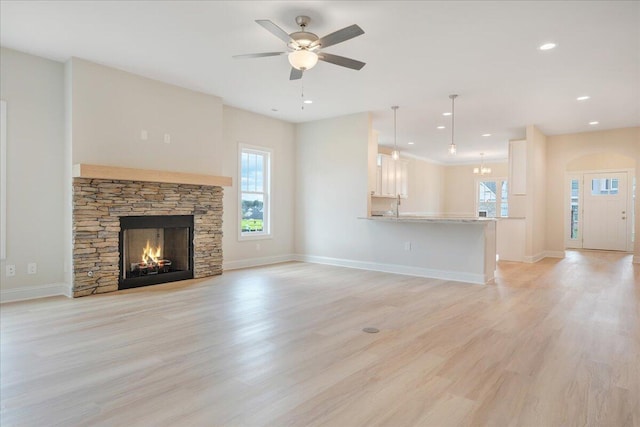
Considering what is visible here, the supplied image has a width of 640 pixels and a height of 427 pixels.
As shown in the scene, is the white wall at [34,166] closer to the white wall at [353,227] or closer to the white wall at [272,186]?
the white wall at [272,186]

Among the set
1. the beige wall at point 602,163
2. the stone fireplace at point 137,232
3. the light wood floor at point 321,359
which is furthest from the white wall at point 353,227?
the beige wall at point 602,163

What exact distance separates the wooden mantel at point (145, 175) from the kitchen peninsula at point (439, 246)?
8.94ft

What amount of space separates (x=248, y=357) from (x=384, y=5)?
3063mm

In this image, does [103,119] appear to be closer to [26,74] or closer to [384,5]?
[26,74]

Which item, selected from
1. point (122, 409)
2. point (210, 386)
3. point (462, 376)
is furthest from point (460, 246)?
point (122, 409)

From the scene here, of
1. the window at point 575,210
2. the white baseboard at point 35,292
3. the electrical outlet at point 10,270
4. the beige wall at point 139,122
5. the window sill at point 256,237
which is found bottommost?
the white baseboard at point 35,292

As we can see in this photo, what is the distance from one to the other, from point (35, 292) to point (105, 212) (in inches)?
47.2

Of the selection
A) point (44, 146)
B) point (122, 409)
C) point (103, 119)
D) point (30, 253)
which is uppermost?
point (103, 119)

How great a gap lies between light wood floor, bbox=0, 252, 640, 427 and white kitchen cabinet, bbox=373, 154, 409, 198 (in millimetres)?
4763

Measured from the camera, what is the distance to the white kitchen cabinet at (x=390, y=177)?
9.18m

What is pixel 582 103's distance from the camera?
19.4 ft

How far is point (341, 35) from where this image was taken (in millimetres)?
3080

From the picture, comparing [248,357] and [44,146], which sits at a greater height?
[44,146]

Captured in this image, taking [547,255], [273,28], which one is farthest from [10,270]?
[547,255]
